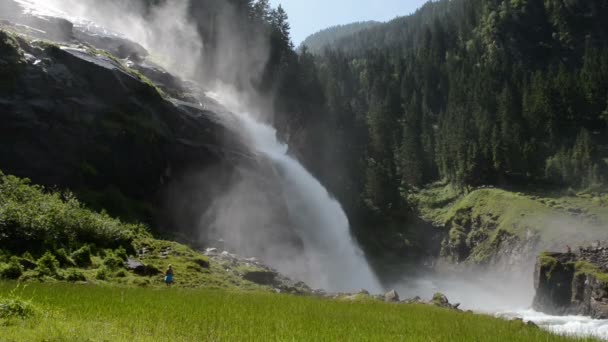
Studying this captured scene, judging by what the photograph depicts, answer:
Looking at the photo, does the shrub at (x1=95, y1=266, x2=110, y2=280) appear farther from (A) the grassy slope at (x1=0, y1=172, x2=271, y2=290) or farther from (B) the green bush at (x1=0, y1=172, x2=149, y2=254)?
(B) the green bush at (x1=0, y1=172, x2=149, y2=254)

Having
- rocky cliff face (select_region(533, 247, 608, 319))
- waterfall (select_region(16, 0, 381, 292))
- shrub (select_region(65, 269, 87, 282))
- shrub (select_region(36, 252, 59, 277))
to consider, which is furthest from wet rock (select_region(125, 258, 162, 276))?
rocky cliff face (select_region(533, 247, 608, 319))

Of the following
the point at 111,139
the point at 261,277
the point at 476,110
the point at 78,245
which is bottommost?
the point at 78,245

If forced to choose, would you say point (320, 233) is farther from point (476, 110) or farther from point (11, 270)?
point (476, 110)

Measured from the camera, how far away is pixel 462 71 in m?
112

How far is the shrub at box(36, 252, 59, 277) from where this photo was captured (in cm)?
2083

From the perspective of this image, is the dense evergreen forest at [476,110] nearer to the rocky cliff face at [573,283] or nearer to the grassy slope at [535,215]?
the grassy slope at [535,215]

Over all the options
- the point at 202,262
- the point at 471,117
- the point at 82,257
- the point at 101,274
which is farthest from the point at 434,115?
the point at 101,274

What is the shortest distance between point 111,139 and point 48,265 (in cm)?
1794

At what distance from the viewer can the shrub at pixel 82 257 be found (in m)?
24.0

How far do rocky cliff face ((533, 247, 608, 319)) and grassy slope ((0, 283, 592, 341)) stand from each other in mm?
21634

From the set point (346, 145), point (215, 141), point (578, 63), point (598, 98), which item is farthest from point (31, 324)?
point (578, 63)

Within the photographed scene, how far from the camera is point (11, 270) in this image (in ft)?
64.7

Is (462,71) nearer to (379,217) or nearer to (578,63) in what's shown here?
(578,63)

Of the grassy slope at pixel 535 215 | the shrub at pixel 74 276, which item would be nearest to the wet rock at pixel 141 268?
the shrub at pixel 74 276
